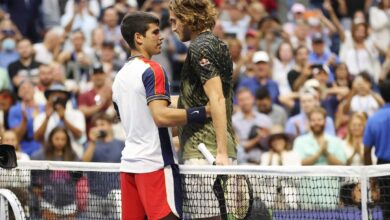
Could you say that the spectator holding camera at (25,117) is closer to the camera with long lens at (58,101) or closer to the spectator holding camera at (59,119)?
the spectator holding camera at (59,119)

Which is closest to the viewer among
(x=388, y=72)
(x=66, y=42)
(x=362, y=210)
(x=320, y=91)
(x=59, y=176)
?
(x=362, y=210)

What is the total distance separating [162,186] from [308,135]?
705 centimetres

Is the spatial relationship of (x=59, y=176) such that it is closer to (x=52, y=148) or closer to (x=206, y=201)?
(x=206, y=201)

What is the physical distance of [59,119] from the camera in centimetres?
1540

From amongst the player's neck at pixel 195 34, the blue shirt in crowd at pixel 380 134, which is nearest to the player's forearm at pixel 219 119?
the player's neck at pixel 195 34

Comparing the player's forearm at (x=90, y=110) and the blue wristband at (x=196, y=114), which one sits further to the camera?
the player's forearm at (x=90, y=110)

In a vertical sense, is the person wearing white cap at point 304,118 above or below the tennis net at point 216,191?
above

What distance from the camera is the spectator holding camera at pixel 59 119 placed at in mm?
15258

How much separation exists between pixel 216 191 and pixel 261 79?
9318 mm

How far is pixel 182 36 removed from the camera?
7949 millimetres

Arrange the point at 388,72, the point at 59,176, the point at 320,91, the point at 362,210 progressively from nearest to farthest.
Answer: the point at 362,210
the point at 59,176
the point at 320,91
the point at 388,72

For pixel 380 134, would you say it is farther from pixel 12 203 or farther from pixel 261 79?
pixel 261 79

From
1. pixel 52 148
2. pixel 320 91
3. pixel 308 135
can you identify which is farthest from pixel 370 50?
pixel 52 148

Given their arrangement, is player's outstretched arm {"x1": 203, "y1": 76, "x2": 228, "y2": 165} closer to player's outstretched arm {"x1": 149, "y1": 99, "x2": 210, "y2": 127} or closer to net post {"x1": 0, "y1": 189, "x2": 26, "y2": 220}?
player's outstretched arm {"x1": 149, "y1": 99, "x2": 210, "y2": 127}
